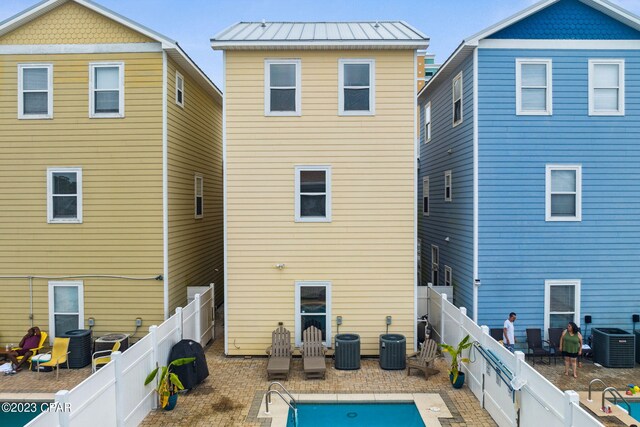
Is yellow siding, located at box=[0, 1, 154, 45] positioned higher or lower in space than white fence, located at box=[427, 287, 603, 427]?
higher

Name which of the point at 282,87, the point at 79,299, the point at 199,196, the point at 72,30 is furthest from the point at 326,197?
the point at 72,30

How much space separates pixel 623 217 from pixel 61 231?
1594 centimetres

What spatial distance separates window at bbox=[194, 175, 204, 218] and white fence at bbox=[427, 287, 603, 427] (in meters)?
9.30

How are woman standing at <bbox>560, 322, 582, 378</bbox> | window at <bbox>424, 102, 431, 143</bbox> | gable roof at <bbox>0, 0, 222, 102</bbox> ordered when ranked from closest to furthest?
woman standing at <bbox>560, 322, 582, 378</bbox> → gable roof at <bbox>0, 0, 222, 102</bbox> → window at <bbox>424, 102, 431, 143</bbox>

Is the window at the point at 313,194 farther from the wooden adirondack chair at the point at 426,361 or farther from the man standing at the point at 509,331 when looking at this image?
the man standing at the point at 509,331

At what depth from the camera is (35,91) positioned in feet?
41.5

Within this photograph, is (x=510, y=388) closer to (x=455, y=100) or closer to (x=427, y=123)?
(x=455, y=100)

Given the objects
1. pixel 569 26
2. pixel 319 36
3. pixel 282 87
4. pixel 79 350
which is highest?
pixel 569 26

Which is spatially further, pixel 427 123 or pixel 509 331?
pixel 427 123

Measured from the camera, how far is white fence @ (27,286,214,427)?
6336 mm

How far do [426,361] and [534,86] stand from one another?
8203 mm

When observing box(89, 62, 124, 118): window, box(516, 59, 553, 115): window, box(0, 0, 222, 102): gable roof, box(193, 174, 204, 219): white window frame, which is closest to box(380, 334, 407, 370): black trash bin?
box(516, 59, 553, 115): window

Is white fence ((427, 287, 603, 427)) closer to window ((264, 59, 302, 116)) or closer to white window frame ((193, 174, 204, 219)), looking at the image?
window ((264, 59, 302, 116))

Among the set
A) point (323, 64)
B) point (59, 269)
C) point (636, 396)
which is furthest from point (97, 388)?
point (636, 396)
